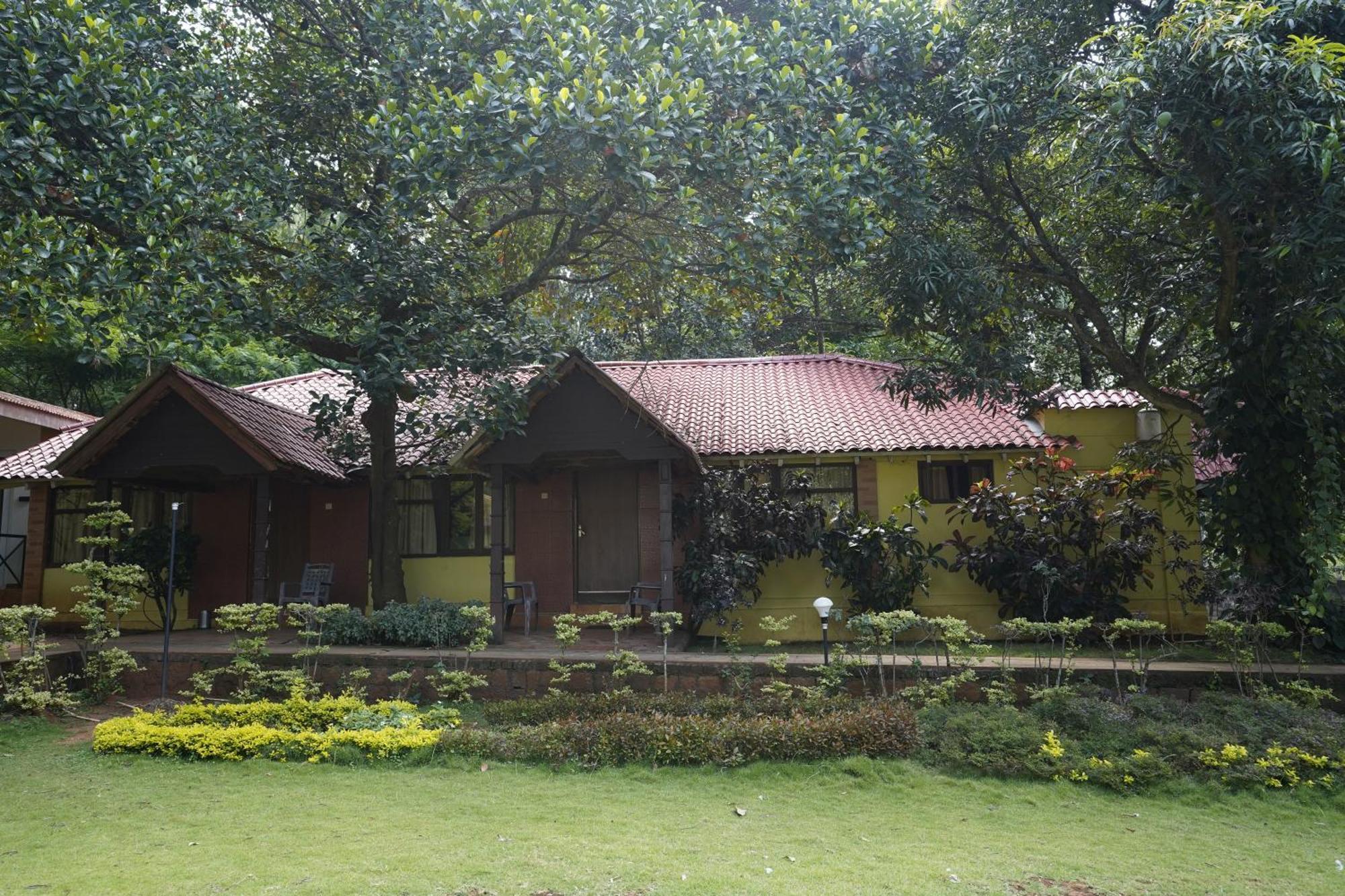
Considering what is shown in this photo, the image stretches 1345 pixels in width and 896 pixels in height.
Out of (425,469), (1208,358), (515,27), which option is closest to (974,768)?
(1208,358)

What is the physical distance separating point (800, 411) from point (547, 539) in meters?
4.40

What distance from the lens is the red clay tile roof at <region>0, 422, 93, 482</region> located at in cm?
1446

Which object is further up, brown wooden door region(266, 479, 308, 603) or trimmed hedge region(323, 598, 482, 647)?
brown wooden door region(266, 479, 308, 603)

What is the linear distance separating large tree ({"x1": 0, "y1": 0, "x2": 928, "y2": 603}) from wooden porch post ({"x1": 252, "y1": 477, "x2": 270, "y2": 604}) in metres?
1.37

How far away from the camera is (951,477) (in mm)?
14047

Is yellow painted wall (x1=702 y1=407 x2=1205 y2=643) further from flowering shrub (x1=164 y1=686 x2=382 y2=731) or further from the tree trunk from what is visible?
flowering shrub (x1=164 y1=686 x2=382 y2=731)

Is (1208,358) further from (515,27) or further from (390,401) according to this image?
(390,401)

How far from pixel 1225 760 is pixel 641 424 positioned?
23.3 ft

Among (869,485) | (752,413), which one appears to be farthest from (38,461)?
(869,485)

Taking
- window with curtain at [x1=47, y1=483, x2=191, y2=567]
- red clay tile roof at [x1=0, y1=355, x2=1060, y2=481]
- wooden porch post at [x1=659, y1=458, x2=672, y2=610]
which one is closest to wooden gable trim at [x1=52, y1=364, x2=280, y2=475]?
red clay tile roof at [x1=0, y1=355, x2=1060, y2=481]

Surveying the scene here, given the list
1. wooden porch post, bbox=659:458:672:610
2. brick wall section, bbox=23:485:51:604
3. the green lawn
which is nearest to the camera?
the green lawn

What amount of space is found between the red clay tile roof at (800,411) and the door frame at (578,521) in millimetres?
1036

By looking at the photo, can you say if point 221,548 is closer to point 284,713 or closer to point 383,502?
point 383,502

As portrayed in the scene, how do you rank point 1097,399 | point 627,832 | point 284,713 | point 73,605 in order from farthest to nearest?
point 73,605 → point 1097,399 → point 284,713 → point 627,832
